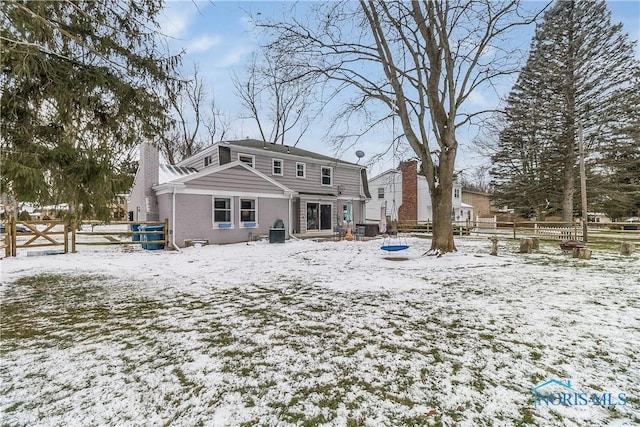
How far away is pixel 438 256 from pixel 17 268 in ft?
39.8

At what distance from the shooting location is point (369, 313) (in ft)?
15.4

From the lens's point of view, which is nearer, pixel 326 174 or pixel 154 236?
pixel 154 236

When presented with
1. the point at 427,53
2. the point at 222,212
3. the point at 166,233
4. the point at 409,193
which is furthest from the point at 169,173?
the point at 409,193

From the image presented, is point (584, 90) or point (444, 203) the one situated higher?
point (584, 90)

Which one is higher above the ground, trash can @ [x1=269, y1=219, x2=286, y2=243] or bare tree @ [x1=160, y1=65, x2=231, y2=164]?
bare tree @ [x1=160, y1=65, x2=231, y2=164]

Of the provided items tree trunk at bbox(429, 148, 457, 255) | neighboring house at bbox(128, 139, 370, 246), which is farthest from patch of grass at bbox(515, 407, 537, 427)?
neighboring house at bbox(128, 139, 370, 246)

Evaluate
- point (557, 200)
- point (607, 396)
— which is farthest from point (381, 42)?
point (557, 200)

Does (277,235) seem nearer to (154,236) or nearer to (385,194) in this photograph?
(154,236)

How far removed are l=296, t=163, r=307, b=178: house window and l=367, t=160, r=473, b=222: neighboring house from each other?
320 inches

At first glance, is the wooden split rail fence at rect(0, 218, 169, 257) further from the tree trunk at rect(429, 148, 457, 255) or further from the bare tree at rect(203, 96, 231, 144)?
the bare tree at rect(203, 96, 231, 144)

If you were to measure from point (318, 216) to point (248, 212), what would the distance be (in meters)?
5.32

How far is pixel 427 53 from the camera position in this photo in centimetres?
1043

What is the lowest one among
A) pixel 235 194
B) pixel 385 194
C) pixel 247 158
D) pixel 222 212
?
pixel 222 212

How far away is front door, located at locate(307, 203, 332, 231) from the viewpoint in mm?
18672
